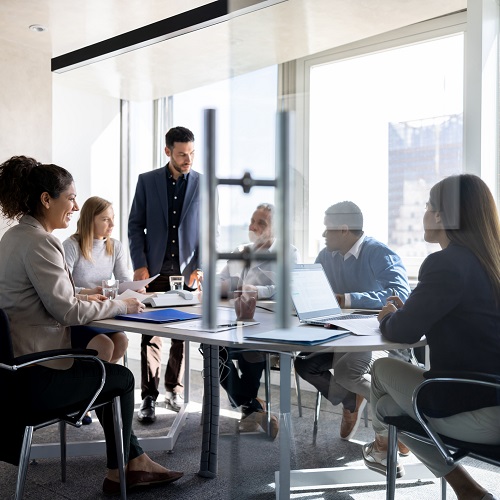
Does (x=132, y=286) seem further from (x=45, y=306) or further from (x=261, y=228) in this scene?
(x=261, y=228)

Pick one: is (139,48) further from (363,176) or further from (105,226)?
(363,176)

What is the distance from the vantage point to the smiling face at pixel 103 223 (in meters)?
3.34

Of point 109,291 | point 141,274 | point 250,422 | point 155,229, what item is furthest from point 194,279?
point 250,422

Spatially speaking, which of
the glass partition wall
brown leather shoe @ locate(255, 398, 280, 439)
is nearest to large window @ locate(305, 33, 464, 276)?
the glass partition wall

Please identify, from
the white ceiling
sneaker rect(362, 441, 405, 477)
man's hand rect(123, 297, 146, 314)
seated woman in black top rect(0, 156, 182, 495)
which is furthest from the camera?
man's hand rect(123, 297, 146, 314)

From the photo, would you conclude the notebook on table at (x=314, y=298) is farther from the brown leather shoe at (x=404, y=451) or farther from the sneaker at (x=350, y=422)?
the brown leather shoe at (x=404, y=451)

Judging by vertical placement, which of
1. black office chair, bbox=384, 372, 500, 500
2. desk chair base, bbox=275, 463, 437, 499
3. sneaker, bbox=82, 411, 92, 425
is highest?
black office chair, bbox=384, 372, 500, 500

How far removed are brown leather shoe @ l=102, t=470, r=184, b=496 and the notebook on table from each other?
1.21m

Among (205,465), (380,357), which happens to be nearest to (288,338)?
(380,357)

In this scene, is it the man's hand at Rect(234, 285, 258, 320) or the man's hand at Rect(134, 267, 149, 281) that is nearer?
the man's hand at Rect(234, 285, 258, 320)

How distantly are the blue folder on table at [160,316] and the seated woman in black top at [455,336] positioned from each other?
805 millimetres

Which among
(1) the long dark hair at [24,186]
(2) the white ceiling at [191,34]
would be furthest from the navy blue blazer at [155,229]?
(1) the long dark hair at [24,186]

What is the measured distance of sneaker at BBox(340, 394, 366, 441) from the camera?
161cm

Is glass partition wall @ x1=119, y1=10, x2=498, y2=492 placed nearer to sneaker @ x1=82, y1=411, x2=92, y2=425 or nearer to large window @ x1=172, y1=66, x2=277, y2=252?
large window @ x1=172, y1=66, x2=277, y2=252
